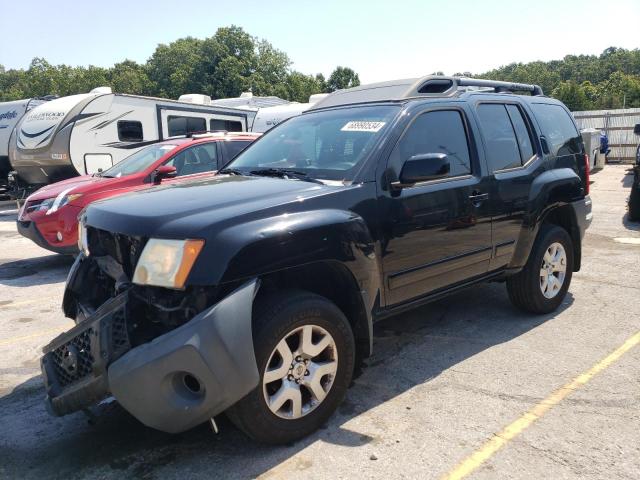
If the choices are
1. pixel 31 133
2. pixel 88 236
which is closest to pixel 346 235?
pixel 88 236

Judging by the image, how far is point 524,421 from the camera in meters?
3.07

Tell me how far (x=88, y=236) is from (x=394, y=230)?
6.17 ft

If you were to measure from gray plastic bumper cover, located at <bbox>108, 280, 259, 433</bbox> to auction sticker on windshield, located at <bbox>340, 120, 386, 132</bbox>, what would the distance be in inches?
64.1

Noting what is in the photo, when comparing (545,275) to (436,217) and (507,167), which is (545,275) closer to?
(507,167)

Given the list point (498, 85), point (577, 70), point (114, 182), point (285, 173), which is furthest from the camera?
point (577, 70)

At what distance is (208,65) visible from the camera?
55.3m

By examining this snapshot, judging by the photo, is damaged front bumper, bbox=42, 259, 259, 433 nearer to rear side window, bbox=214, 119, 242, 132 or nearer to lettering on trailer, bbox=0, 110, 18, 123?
rear side window, bbox=214, 119, 242, 132

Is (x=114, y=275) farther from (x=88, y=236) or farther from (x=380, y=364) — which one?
(x=380, y=364)

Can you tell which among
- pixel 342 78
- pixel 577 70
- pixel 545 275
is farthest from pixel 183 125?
pixel 577 70

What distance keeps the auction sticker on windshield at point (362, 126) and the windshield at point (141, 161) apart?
4.43m

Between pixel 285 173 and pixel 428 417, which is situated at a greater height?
pixel 285 173

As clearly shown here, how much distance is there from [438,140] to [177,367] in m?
2.46

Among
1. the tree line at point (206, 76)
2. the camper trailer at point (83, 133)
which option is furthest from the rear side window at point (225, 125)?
the tree line at point (206, 76)

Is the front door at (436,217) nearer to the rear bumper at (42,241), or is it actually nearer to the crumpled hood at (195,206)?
the crumpled hood at (195,206)
